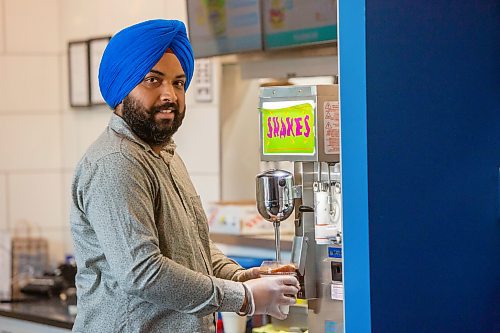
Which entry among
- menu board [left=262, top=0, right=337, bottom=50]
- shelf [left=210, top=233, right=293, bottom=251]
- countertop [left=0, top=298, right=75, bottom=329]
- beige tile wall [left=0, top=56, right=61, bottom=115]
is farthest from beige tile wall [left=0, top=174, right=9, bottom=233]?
menu board [left=262, top=0, right=337, bottom=50]

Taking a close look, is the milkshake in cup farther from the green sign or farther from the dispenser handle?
the green sign

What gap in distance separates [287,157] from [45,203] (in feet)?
8.52

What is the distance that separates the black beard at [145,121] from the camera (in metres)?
2.30

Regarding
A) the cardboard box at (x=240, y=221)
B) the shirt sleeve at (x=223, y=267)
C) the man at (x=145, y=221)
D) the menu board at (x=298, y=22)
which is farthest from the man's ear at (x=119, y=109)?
the cardboard box at (x=240, y=221)

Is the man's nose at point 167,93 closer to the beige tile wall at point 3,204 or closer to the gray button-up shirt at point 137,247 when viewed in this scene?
the gray button-up shirt at point 137,247

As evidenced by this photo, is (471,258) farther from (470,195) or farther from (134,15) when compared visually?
(134,15)

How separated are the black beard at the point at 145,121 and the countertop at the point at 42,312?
1652 mm

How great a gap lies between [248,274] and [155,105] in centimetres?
49

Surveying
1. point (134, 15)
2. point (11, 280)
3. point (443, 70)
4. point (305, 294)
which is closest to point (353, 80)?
point (443, 70)

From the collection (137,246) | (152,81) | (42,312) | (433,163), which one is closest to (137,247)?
(137,246)

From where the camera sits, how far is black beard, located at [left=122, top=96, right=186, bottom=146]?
230 centimetres

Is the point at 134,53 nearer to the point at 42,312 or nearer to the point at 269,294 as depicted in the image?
the point at 269,294

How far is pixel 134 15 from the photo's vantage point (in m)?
4.32

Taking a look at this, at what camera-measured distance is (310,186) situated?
2422mm
